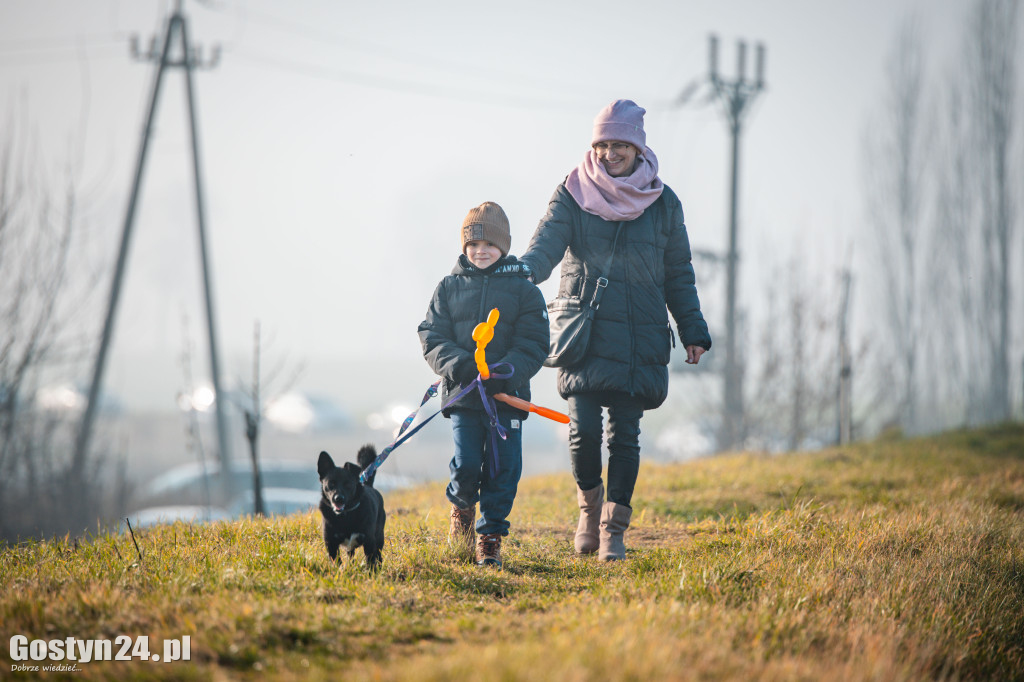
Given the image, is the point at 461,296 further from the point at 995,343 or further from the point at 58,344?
the point at 995,343

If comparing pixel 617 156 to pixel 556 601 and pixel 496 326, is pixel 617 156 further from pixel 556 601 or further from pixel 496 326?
pixel 556 601

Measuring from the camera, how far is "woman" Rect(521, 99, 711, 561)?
13.7 feet

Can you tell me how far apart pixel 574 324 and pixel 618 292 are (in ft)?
1.00

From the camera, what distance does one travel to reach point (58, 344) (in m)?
11.5

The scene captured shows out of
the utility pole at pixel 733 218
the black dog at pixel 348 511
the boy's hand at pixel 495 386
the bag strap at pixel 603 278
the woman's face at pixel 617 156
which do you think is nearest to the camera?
the black dog at pixel 348 511

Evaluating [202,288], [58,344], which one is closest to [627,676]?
[58,344]

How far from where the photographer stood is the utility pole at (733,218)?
1598 centimetres

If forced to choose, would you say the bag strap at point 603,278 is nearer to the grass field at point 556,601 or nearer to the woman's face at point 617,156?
the woman's face at point 617,156

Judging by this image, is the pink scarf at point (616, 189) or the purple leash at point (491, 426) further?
the pink scarf at point (616, 189)

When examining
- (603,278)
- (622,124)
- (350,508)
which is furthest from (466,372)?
(622,124)

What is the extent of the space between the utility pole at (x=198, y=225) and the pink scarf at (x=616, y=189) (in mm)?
10647

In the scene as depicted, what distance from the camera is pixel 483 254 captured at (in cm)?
396

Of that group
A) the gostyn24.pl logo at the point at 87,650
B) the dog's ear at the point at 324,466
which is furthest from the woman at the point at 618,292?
the gostyn24.pl logo at the point at 87,650

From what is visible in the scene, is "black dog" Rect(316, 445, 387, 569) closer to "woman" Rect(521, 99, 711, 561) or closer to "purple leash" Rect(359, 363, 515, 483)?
"purple leash" Rect(359, 363, 515, 483)
